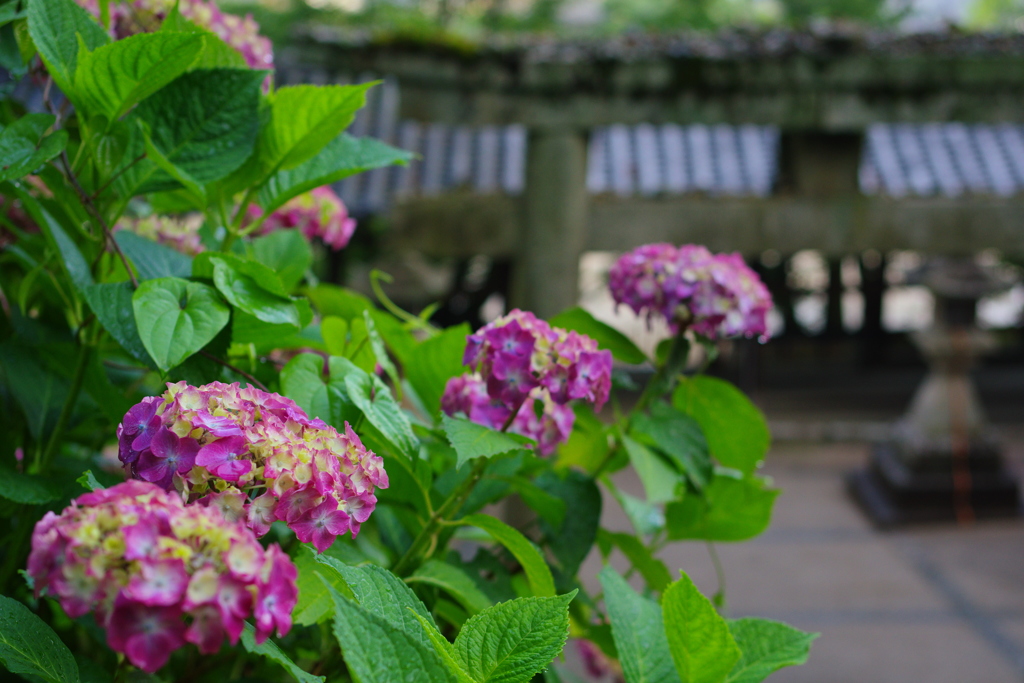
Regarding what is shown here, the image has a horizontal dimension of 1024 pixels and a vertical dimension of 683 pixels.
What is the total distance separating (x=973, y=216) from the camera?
3.01 metres

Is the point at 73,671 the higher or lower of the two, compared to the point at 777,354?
higher

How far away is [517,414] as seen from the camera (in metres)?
0.66

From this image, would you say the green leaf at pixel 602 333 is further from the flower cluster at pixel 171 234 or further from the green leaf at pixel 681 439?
the flower cluster at pixel 171 234

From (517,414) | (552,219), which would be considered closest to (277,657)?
(517,414)

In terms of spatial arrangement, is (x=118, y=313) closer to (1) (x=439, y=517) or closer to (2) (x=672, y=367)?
(1) (x=439, y=517)

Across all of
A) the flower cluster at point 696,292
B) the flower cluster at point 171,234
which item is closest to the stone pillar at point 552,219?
the flower cluster at point 696,292

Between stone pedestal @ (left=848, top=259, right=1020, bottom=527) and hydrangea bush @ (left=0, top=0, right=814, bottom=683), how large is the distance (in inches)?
124

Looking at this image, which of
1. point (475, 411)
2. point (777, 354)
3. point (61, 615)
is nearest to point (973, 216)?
point (475, 411)

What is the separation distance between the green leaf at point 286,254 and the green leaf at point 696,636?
0.44 meters

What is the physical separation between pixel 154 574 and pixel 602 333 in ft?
1.85

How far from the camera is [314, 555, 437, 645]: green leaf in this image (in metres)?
0.41

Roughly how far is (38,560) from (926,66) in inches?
118

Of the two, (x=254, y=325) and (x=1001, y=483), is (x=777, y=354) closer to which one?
(x=1001, y=483)

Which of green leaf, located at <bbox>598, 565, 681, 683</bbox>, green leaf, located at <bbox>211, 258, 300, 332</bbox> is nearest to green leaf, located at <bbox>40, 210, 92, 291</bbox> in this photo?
green leaf, located at <bbox>211, 258, 300, 332</bbox>
